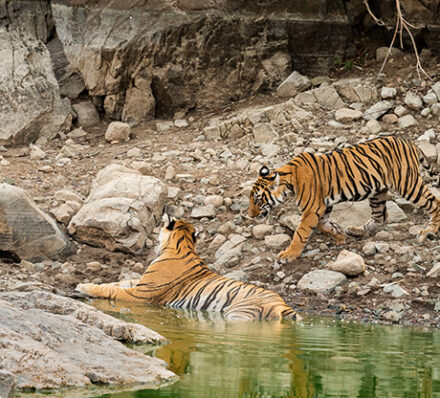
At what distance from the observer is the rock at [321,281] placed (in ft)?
25.9

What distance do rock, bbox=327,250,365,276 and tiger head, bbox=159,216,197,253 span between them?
4.70 ft

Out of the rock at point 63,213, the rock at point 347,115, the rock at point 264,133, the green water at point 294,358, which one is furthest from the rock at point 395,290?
the rock at point 347,115

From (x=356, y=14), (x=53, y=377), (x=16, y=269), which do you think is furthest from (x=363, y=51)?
(x=53, y=377)

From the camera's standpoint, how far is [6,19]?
12617 millimetres

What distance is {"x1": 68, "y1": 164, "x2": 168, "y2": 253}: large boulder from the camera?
902 centimetres

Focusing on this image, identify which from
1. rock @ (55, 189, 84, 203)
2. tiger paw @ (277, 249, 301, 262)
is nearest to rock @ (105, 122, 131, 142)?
rock @ (55, 189, 84, 203)

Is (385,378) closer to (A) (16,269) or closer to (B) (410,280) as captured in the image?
(B) (410,280)

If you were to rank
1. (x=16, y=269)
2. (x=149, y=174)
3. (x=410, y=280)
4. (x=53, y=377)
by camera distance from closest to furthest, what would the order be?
(x=53, y=377)
(x=410, y=280)
(x=16, y=269)
(x=149, y=174)

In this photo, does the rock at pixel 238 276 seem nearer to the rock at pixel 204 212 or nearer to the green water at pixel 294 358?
Result: the rock at pixel 204 212

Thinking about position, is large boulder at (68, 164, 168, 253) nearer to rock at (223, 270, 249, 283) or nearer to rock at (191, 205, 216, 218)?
rock at (191, 205, 216, 218)

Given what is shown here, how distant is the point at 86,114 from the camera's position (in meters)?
12.6

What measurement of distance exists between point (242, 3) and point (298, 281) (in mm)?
5998

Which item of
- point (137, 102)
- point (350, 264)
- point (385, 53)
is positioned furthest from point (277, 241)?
point (385, 53)

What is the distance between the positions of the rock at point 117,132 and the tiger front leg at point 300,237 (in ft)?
13.4
